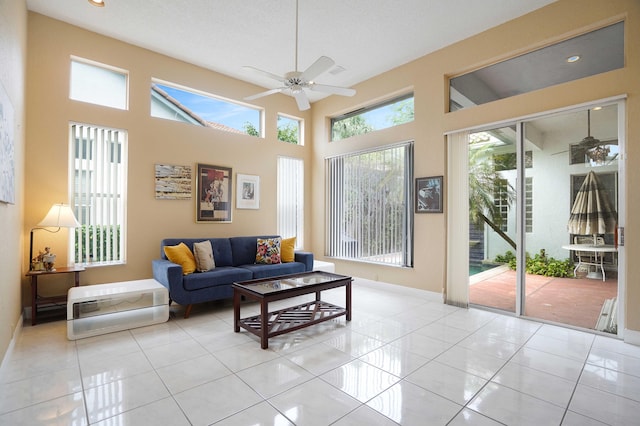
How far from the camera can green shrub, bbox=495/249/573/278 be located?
3607 mm

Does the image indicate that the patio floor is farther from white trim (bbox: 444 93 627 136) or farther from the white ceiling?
the white ceiling

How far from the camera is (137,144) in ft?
14.5

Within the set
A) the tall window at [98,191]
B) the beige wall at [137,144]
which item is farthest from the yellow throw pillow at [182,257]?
the tall window at [98,191]

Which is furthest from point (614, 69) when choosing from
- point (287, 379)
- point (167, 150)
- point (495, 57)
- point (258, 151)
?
point (167, 150)

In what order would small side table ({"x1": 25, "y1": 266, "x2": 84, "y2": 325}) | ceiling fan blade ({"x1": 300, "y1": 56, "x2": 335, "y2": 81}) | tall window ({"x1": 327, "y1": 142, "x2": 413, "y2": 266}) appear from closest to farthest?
ceiling fan blade ({"x1": 300, "y1": 56, "x2": 335, "y2": 81}), small side table ({"x1": 25, "y1": 266, "x2": 84, "y2": 325}), tall window ({"x1": 327, "y1": 142, "x2": 413, "y2": 266})

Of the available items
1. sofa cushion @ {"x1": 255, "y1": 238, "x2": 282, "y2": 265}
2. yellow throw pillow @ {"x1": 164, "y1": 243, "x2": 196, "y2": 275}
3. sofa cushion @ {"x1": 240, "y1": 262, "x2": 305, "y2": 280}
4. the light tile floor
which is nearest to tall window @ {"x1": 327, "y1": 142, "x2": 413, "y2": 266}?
sofa cushion @ {"x1": 240, "y1": 262, "x2": 305, "y2": 280}

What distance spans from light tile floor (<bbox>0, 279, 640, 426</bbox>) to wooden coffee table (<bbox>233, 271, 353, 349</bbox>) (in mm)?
123

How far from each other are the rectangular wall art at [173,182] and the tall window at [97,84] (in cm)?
102

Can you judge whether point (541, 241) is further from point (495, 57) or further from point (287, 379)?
point (287, 379)

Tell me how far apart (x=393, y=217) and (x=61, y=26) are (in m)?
5.23

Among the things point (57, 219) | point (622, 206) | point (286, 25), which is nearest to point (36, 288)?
point (57, 219)

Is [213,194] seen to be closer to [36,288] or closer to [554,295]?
[36,288]

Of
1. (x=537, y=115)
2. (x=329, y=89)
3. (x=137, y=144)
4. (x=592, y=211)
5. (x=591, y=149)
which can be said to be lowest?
(x=592, y=211)

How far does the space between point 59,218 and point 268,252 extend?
8.80ft
